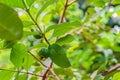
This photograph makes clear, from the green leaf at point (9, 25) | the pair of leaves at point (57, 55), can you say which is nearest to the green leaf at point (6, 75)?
the pair of leaves at point (57, 55)

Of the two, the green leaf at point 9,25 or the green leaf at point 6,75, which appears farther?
the green leaf at point 6,75

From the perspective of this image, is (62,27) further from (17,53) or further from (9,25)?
(9,25)

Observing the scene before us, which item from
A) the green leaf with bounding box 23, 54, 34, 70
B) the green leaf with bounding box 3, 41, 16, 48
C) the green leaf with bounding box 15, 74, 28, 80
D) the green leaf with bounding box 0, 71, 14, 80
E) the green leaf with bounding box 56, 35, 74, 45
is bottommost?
the green leaf with bounding box 15, 74, 28, 80

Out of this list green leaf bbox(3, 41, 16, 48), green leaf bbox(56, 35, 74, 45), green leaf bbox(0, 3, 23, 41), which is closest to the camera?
green leaf bbox(0, 3, 23, 41)

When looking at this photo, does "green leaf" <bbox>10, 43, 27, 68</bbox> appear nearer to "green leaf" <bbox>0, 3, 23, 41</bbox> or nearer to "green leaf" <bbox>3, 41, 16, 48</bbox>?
"green leaf" <bbox>3, 41, 16, 48</bbox>

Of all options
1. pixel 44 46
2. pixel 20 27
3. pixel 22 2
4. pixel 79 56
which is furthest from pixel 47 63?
pixel 79 56

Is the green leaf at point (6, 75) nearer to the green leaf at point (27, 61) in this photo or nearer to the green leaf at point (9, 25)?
the green leaf at point (27, 61)

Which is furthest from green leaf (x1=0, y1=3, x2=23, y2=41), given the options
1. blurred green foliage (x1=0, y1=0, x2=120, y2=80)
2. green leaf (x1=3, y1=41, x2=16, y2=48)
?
green leaf (x1=3, y1=41, x2=16, y2=48)
